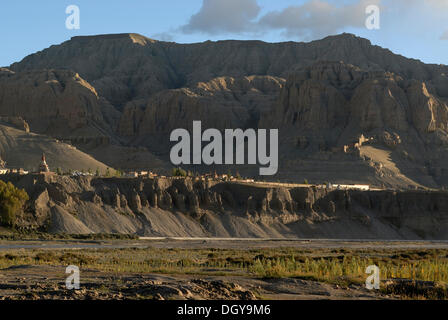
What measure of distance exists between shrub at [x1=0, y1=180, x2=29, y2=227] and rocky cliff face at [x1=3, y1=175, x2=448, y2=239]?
1.58 meters

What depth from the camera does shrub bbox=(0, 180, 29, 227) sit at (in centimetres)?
9025

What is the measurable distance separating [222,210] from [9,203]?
33.0m

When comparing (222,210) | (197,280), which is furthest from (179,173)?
(197,280)

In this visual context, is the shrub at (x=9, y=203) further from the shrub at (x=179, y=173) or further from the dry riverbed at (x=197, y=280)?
the shrub at (x=179, y=173)

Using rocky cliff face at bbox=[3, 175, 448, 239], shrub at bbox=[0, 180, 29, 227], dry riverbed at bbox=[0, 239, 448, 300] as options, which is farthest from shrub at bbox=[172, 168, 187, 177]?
dry riverbed at bbox=[0, 239, 448, 300]

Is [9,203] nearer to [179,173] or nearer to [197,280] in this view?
[179,173]

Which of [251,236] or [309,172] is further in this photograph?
[309,172]

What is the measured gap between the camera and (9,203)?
9056 cm

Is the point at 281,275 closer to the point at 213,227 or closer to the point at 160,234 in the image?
the point at 160,234

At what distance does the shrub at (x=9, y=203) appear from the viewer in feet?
296

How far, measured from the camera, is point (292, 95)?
197 m
